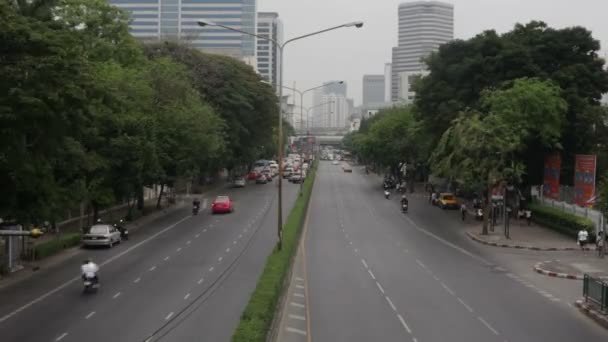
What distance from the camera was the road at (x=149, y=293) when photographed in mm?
20094

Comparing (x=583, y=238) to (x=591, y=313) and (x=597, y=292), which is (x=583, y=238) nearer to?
(x=597, y=292)

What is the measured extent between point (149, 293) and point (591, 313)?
14.3 meters

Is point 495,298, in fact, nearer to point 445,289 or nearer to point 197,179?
point 445,289

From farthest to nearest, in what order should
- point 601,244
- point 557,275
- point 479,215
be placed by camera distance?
point 479,215 → point 601,244 → point 557,275

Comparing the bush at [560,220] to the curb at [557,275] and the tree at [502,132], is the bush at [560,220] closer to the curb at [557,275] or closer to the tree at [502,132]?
the tree at [502,132]

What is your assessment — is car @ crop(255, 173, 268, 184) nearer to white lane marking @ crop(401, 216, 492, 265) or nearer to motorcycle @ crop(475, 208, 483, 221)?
white lane marking @ crop(401, 216, 492, 265)

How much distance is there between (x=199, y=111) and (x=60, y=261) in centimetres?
2714

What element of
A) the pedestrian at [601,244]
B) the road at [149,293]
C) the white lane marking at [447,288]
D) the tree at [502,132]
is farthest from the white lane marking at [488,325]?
the tree at [502,132]

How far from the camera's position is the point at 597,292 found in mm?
23688

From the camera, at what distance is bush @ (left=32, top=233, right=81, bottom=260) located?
34.5 meters

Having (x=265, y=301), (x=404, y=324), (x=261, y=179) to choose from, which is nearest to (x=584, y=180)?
(x=404, y=324)

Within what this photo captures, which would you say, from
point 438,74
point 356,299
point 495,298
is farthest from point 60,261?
point 438,74

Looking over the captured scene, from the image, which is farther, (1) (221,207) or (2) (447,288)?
(1) (221,207)

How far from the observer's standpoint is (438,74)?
200 ft
